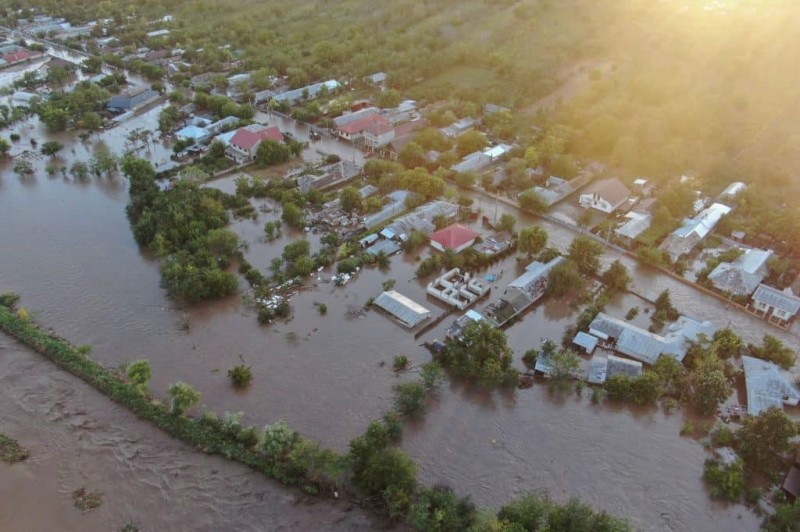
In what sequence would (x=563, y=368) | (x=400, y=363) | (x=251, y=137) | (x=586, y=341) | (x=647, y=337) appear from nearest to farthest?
(x=563, y=368), (x=400, y=363), (x=647, y=337), (x=586, y=341), (x=251, y=137)

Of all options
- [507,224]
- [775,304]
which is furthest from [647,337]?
[507,224]

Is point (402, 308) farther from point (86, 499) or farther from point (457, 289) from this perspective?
point (86, 499)

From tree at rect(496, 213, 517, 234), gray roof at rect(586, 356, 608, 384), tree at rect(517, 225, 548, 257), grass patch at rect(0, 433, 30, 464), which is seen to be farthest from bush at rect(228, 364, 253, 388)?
tree at rect(496, 213, 517, 234)

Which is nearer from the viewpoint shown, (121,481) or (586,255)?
(121,481)

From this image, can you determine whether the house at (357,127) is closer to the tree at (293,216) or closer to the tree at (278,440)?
the tree at (293,216)

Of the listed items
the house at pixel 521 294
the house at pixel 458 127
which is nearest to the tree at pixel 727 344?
the house at pixel 521 294
